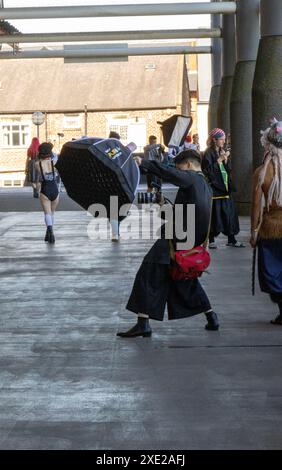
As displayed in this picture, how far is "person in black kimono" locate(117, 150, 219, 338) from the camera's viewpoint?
26.4 feet

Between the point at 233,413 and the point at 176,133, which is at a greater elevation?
the point at 176,133

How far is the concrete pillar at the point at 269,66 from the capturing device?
1881 cm

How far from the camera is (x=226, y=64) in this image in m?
29.8

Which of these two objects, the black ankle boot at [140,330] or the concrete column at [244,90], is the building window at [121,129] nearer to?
the concrete column at [244,90]

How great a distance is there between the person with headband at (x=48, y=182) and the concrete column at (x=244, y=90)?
6.96 metres

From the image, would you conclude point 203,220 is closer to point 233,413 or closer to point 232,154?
point 233,413

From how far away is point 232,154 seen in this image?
77.3ft

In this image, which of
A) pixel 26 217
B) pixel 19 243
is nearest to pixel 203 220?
pixel 19 243

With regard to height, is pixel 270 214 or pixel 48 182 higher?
pixel 270 214

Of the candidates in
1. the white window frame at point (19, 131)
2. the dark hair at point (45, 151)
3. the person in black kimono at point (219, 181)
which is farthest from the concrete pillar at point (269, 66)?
the white window frame at point (19, 131)

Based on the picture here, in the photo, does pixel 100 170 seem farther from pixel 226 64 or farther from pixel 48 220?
pixel 226 64

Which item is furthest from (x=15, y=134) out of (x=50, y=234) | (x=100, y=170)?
(x=100, y=170)

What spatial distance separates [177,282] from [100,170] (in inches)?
51.6

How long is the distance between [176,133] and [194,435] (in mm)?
6652
